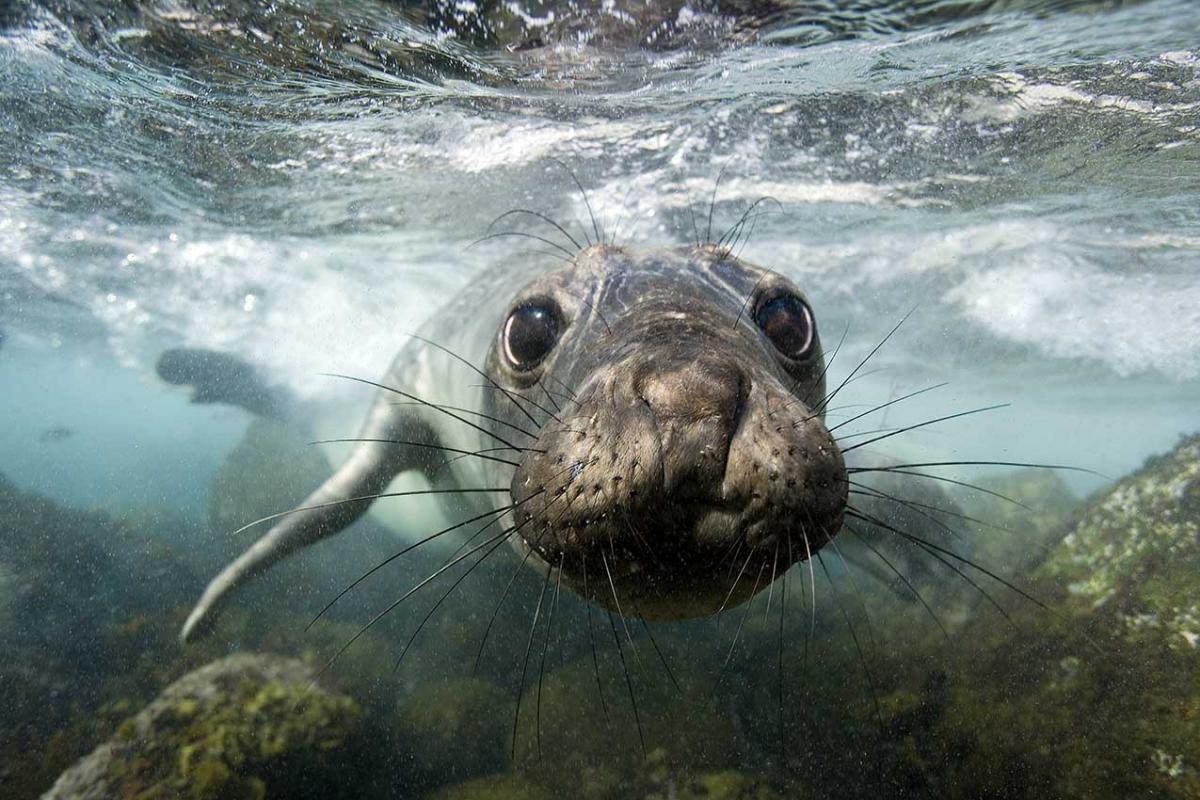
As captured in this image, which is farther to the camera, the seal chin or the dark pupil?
the dark pupil

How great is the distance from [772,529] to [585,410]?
59 centimetres

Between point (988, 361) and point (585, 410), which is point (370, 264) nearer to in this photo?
point (585, 410)

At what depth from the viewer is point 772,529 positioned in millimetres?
1635

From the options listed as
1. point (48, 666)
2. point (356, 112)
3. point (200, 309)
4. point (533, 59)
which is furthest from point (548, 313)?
point (200, 309)

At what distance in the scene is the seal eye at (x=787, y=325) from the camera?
9.06 ft

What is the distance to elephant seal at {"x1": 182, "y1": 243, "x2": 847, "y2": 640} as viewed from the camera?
5.27 ft

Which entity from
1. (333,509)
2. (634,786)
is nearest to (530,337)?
(333,509)

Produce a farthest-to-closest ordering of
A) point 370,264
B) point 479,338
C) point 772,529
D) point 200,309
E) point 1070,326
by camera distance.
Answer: point 200,309 < point 1070,326 < point 370,264 < point 479,338 < point 772,529

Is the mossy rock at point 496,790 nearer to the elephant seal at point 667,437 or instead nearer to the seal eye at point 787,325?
the elephant seal at point 667,437

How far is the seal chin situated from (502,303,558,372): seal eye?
975 mm

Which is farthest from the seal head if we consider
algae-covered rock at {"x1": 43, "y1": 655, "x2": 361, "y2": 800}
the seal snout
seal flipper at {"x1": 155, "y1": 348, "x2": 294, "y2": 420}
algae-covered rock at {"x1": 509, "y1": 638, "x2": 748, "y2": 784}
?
seal flipper at {"x1": 155, "y1": 348, "x2": 294, "y2": 420}

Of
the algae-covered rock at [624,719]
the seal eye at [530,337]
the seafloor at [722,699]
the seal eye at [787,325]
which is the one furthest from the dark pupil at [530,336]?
the algae-covered rock at [624,719]

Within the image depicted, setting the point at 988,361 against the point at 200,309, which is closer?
the point at 200,309

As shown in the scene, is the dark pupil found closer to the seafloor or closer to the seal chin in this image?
the seal chin
